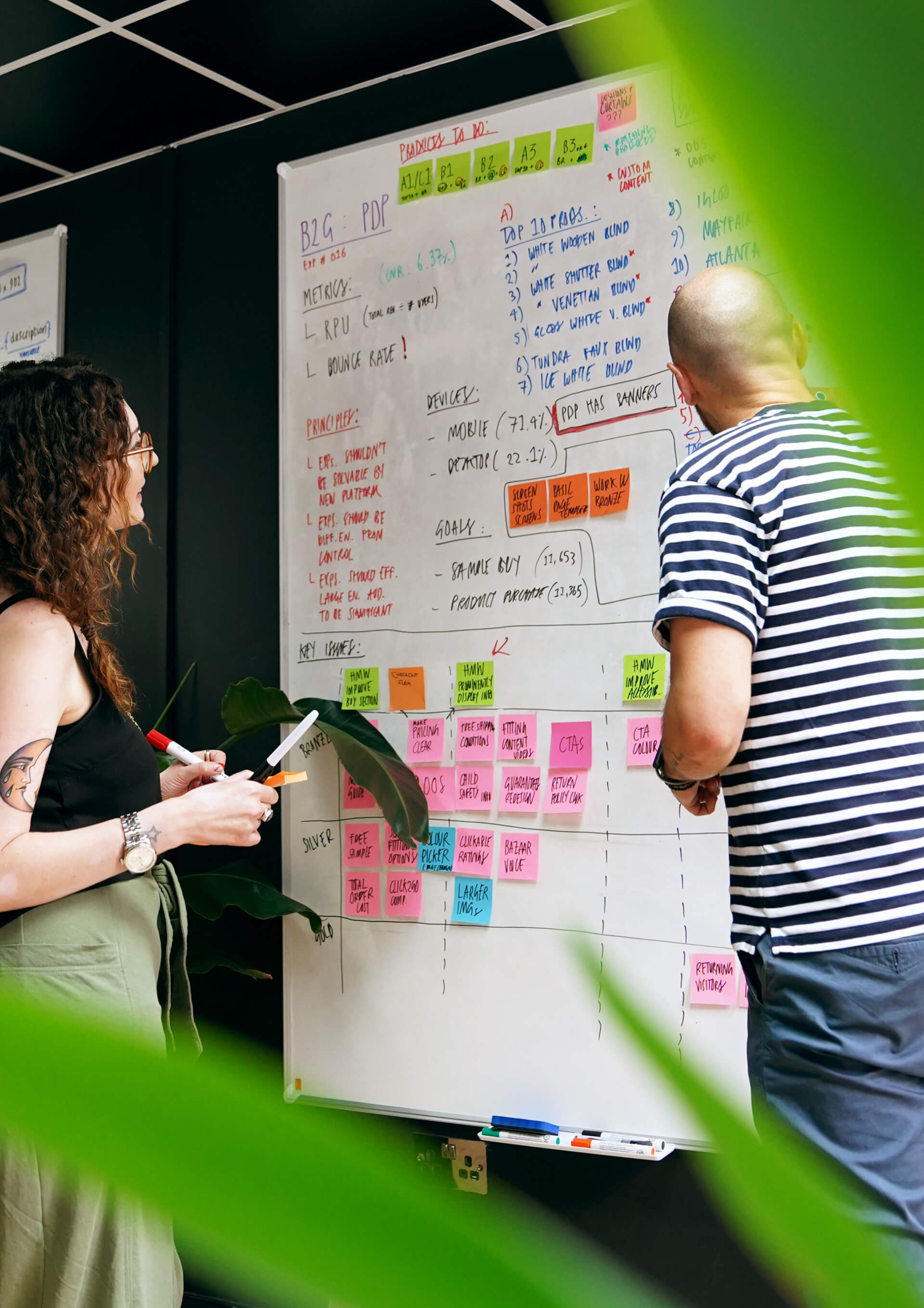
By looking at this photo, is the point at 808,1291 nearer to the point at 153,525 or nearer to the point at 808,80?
the point at 808,80

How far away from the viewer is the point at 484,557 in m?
2.38

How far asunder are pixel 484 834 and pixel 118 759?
3.05 feet

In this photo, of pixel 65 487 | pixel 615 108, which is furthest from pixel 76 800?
pixel 615 108

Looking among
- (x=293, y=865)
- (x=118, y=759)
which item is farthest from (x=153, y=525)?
(x=118, y=759)

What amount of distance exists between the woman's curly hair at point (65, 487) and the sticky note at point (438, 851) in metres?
0.84

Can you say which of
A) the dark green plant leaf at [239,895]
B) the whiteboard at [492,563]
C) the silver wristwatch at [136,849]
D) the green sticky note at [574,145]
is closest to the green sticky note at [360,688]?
the whiteboard at [492,563]

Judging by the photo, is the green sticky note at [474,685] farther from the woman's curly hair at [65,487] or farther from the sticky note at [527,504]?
the woman's curly hair at [65,487]

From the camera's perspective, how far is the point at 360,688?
2531mm

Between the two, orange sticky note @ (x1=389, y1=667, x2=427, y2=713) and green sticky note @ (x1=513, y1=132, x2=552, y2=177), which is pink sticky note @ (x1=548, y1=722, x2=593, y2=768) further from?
green sticky note @ (x1=513, y1=132, x2=552, y2=177)

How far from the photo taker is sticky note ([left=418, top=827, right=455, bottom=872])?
238 cm

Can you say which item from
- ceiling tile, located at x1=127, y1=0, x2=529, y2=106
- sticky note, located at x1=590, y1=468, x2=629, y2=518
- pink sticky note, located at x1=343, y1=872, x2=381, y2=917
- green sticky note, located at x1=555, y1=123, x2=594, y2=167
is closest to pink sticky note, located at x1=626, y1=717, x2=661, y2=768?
sticky note, located at x1=590, y1=468, x2=629, y2=518

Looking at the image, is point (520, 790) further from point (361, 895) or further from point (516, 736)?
point (361, 895)

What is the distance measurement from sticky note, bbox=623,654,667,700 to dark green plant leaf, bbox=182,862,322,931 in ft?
2.70

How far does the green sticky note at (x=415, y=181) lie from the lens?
2.48 m
